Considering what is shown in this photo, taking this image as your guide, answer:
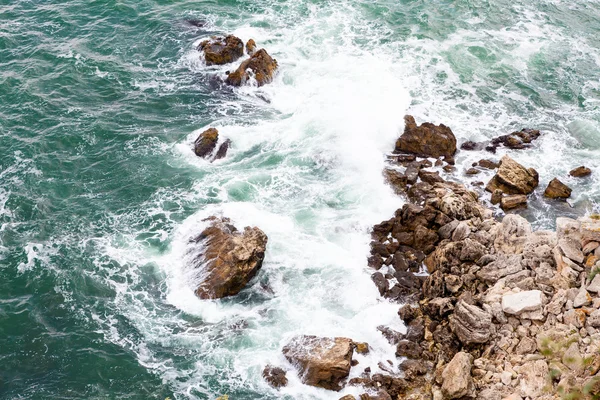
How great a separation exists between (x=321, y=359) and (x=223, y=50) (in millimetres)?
28877

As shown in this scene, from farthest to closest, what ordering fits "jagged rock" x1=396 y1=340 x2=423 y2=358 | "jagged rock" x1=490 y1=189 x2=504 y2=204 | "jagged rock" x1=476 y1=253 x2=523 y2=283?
"jagged rock" x1=490 y1=189 x2=504 y2=204, "jagged rock" x1=476 y1=253 x2=523 y2=283, "jagged rock" x1=396 y1=340 x2=423 y2=358

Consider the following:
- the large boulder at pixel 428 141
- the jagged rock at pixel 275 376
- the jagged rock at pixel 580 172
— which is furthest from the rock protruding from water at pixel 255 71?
the jagged rock at pixel 275 376

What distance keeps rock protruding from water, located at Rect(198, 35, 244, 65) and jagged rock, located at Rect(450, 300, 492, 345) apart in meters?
29.0

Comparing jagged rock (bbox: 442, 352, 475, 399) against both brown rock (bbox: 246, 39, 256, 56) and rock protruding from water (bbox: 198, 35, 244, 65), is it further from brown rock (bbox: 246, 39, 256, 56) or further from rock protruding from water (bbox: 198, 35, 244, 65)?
brown rock (bbox: 246, 39, 256, 56)

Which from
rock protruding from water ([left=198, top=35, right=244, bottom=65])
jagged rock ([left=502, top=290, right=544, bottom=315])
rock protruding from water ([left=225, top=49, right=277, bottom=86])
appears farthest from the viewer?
rock protruding from water ([left=198, top=35, right=244, bottom=65])

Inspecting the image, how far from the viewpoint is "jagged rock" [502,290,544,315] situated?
75.5 ft

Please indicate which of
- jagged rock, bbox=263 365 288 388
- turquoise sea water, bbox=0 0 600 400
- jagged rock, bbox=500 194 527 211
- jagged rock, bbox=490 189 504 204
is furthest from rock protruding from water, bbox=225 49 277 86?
jagged rock, bbox=263 365 288 388

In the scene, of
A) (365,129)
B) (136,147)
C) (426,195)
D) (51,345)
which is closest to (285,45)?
(365,129)

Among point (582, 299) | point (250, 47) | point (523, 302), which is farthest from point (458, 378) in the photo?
point (250, 47)

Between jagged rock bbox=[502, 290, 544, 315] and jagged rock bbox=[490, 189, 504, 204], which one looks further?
jagged rock bbox=[490, 189, 504, 204]

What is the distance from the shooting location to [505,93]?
43406mm

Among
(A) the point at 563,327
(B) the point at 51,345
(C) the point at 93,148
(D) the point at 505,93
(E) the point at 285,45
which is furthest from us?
(E) the point at 285,45

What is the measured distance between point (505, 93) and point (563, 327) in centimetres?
2631

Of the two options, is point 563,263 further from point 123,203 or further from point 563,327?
point 123,203
